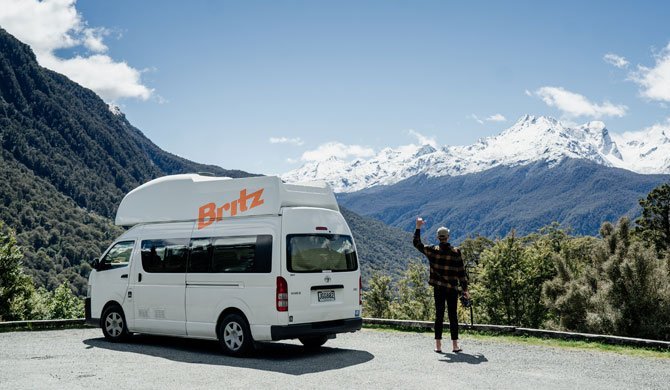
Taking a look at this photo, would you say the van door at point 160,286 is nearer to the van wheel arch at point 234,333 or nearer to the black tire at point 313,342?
the van wheel arch at point 234,333

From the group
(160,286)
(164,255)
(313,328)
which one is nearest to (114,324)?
(160,286)

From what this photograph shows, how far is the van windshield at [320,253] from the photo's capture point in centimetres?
1089

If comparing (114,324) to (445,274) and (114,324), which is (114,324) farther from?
(445,274)

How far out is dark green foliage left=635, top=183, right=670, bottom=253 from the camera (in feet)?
173

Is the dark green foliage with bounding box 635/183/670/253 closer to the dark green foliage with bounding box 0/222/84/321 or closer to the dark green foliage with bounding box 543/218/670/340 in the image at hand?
the dark green foliage with bounding box 543/218/670/340

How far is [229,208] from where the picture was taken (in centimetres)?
1184

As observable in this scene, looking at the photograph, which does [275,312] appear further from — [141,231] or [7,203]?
[7,203]

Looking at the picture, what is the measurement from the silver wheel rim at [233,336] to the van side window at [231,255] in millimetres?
971

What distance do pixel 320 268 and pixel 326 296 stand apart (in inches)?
20.3

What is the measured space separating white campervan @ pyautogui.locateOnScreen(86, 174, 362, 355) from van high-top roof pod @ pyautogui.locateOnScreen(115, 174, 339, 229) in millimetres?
22

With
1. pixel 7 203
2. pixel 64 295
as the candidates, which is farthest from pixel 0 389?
pixel 7 203

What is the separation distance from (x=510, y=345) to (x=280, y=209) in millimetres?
5277

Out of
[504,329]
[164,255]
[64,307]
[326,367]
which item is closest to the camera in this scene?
[326,367]

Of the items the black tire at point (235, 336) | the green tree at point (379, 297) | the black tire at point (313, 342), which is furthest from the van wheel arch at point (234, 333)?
the green tree at point (379, 297)
